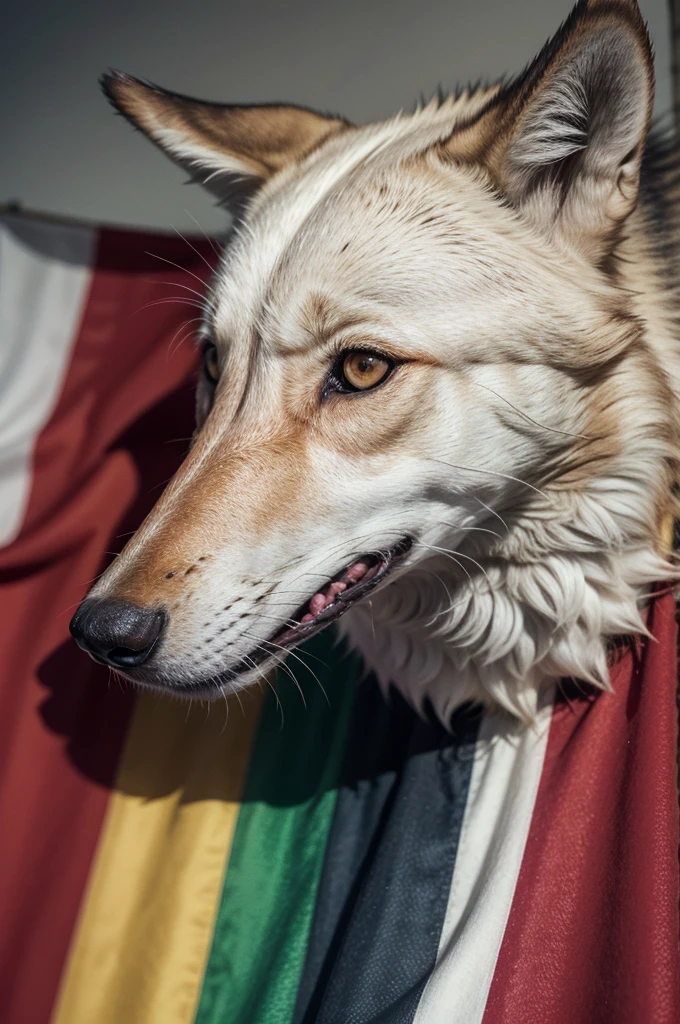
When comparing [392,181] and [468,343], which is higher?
[392,181]

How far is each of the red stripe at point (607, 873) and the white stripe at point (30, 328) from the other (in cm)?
152

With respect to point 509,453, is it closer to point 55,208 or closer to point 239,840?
point 239,840

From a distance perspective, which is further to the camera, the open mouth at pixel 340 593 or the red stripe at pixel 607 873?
the open mouth at pixel 340 593

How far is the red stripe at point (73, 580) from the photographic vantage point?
5.80ft

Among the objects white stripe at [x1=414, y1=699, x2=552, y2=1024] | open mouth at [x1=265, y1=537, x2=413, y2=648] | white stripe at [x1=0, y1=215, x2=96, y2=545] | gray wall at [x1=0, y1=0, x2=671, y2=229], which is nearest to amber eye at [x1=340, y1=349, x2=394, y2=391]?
open mouth at [x1=265, y1=537, x2=413, y2=648]

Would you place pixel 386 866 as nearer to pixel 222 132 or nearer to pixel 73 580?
pixel 73 580

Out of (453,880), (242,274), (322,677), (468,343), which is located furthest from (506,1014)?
(242,274)

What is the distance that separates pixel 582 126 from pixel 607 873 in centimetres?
126

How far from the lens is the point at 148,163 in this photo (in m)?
3.04

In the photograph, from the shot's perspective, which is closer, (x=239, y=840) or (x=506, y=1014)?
(x=506, y=1014)

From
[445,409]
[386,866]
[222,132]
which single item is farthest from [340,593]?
[222,132]

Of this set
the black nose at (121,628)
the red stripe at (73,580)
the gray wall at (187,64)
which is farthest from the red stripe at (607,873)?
the gray wall at (187,64)

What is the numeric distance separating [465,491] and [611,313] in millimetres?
407

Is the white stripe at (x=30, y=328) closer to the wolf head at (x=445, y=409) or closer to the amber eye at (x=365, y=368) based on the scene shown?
the wolf head at (x=445, y=409)
